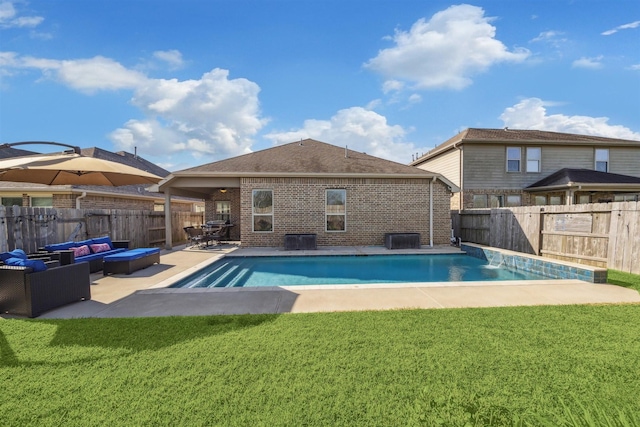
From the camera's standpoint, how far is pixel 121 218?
38.1 ft

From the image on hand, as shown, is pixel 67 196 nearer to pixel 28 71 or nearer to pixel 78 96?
pixel 78 96

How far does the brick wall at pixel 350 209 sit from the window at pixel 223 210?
5.53m

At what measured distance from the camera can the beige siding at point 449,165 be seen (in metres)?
18.1

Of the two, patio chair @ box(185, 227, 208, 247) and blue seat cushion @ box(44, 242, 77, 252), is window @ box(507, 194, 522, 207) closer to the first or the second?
patio chair @ box(185, 227, 208, 247)

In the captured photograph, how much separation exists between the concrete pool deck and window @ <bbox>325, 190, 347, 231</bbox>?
674 cm

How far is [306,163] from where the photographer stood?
13.7 m

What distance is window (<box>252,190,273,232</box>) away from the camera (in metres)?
12.9

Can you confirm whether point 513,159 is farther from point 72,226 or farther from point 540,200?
point 72,226

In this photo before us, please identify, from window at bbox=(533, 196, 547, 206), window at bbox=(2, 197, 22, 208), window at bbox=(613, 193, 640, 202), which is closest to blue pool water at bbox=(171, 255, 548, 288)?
window at bbox=(533, 196, 547, 206)

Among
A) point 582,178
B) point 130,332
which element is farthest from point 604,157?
point 130,332

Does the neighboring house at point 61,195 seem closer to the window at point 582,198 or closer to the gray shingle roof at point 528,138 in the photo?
the gray shingle roof at point 528,138

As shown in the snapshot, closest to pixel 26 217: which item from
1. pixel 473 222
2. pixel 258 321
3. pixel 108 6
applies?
pixel 108 6

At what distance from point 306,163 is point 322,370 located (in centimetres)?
1141

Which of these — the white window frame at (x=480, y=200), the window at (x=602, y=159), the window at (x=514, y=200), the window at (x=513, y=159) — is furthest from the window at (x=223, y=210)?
the window at (x=602, y=159)
